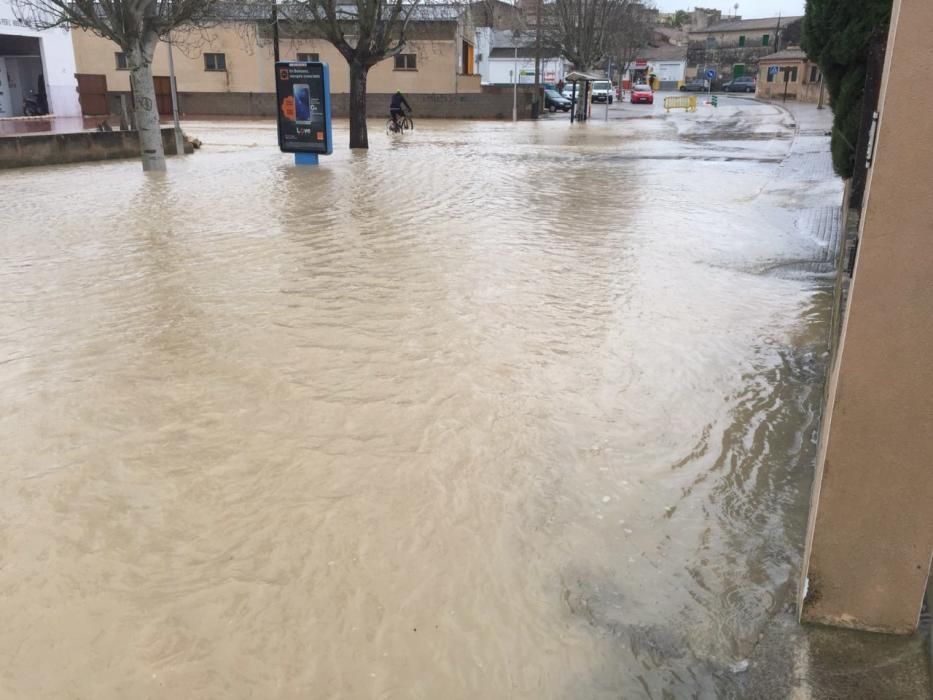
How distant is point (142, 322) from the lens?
6.64 meters

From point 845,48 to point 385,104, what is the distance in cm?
3468

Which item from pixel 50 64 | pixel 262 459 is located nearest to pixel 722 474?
pixel 262 459

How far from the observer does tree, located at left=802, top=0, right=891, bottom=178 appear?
783 cm

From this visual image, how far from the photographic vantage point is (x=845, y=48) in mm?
7992

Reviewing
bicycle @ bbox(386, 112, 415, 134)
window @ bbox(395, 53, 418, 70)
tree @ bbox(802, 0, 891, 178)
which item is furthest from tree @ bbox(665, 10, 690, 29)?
tree @ bbox(802, 0, 891, 178)

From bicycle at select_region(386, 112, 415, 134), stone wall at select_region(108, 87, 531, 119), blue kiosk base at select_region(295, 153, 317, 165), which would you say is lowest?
blue kiosk base at select_region(295, 153, 317, 165)

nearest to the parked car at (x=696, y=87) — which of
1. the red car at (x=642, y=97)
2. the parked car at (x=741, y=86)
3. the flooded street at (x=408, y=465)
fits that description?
the parked car at (x=741, y=86)

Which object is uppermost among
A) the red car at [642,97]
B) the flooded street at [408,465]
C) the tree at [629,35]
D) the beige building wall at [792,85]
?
the tree at [629,35]

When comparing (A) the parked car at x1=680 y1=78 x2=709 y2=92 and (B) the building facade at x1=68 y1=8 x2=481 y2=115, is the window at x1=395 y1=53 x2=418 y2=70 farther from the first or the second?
(A) the parked car at x1=680 y1=78 x2=709 y2=92

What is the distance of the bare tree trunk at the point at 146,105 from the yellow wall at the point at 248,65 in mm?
26897

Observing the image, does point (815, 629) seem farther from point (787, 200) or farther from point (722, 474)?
point (787, 200)

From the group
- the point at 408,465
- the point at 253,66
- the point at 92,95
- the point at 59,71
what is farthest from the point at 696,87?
the point at 408,465

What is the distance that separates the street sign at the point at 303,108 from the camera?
17.9 m

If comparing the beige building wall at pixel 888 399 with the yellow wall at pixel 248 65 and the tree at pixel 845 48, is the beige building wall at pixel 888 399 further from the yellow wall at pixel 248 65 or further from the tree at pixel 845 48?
the yellow wall at pixel 248 65
